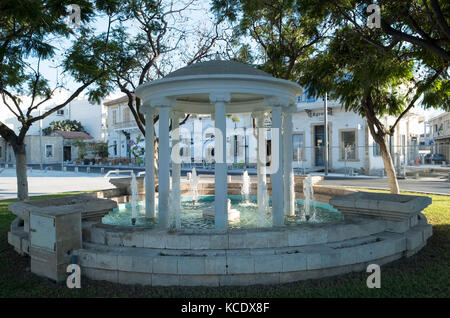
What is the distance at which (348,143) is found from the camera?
29828 millimetres

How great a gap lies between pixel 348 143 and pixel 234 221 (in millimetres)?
24282

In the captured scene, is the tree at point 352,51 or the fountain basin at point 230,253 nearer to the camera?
the fountain basin at point 230,253

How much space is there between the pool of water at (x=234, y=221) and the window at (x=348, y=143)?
20.2 meters

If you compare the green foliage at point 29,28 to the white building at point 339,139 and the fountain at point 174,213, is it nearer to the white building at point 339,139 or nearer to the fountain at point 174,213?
the fountain at point 174,213

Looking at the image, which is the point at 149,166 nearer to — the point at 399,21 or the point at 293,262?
the point at 293,262

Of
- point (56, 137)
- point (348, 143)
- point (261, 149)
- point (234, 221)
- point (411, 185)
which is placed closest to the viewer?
point (234, 221)

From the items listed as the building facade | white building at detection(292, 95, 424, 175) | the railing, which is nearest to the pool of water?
white building at detection(292, 95, 424, 175)

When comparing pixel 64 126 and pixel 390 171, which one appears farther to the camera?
pixel 64 126

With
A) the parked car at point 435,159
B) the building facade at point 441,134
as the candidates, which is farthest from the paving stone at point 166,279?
the building facade at point 441,134

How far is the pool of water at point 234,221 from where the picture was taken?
7.96m

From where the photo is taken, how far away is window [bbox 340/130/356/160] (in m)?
29.4

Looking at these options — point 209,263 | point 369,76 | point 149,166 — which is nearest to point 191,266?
point 209,263

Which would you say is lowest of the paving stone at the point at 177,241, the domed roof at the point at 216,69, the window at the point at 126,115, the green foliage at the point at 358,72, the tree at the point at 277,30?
the paving stone at the point at 177,241
